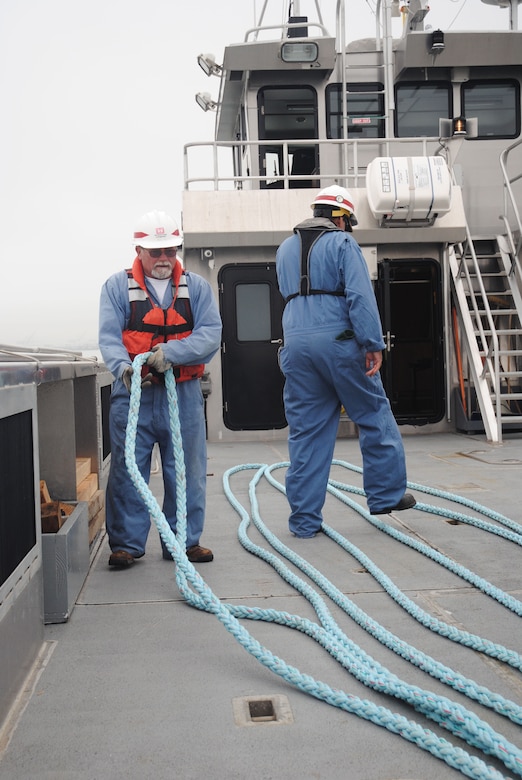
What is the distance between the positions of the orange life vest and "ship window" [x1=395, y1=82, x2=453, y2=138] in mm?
8192

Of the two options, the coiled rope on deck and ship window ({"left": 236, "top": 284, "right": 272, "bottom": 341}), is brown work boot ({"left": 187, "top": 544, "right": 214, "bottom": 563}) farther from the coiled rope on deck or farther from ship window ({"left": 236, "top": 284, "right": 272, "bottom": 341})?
ship window ({"left": 236, "top": 284, "right": 272, "bottom": 341})

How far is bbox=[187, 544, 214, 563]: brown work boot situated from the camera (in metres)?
4.07

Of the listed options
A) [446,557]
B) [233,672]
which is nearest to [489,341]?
[446,557]

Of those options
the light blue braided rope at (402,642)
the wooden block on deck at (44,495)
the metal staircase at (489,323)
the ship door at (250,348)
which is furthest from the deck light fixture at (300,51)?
the wooden block on deck at (44,495)

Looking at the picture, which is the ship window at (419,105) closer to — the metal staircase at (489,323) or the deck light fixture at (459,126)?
the deck light fixture at (459,126)

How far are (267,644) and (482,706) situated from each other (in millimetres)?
831

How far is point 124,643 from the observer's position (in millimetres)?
2939

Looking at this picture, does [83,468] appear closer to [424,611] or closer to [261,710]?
[424,611]

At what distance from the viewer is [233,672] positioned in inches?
105

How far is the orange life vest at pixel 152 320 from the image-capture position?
159 inches

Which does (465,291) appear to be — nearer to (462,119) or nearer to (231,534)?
(462,119)

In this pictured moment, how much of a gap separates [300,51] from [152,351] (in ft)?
25.8

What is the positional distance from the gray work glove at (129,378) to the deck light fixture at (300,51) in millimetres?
7882

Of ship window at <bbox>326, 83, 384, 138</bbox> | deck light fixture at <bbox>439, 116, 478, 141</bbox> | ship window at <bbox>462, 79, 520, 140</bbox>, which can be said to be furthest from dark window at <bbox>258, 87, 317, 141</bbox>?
ship window at <bbox>462, 79, 520, 140</bbox>
